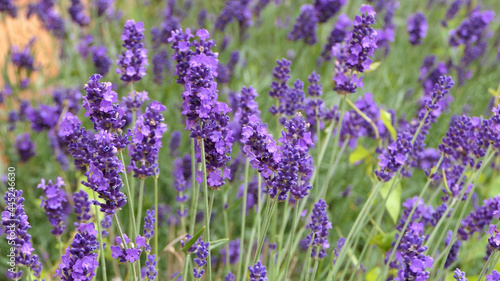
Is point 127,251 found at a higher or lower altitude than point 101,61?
lower

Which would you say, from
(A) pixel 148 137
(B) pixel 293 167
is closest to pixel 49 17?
(A) pixel 148 137

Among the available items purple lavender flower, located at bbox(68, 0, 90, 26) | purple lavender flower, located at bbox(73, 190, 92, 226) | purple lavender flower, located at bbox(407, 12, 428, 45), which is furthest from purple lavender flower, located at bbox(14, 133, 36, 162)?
purple lavender flower, located at bbox(407, 12, 428, 45)

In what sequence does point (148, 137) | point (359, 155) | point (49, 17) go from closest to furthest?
point (148, 137) → point (359, 155) → point (49, 17)

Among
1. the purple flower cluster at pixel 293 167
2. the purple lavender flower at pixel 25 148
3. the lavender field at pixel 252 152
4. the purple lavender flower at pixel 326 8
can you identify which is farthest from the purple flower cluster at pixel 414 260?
the purple lavender flower at pixel 25 148

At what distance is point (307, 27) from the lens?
3363 mm

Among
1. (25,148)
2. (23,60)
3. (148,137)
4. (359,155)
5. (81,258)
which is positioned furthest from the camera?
(23,60)

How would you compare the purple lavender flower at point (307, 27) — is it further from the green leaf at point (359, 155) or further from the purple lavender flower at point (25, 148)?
the purple lavender flower at point (25, 148)

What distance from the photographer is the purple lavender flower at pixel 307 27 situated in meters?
3.36

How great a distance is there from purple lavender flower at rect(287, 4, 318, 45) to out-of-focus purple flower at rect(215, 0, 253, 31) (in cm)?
41

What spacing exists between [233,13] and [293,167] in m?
2.38

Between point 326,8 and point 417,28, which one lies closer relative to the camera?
point 326,8

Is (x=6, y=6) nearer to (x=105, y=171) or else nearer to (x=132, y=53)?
(x=132, y=53)

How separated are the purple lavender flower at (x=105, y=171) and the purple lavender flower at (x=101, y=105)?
0.19ft

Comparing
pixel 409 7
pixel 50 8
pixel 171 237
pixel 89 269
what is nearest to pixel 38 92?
pixel 50 8
